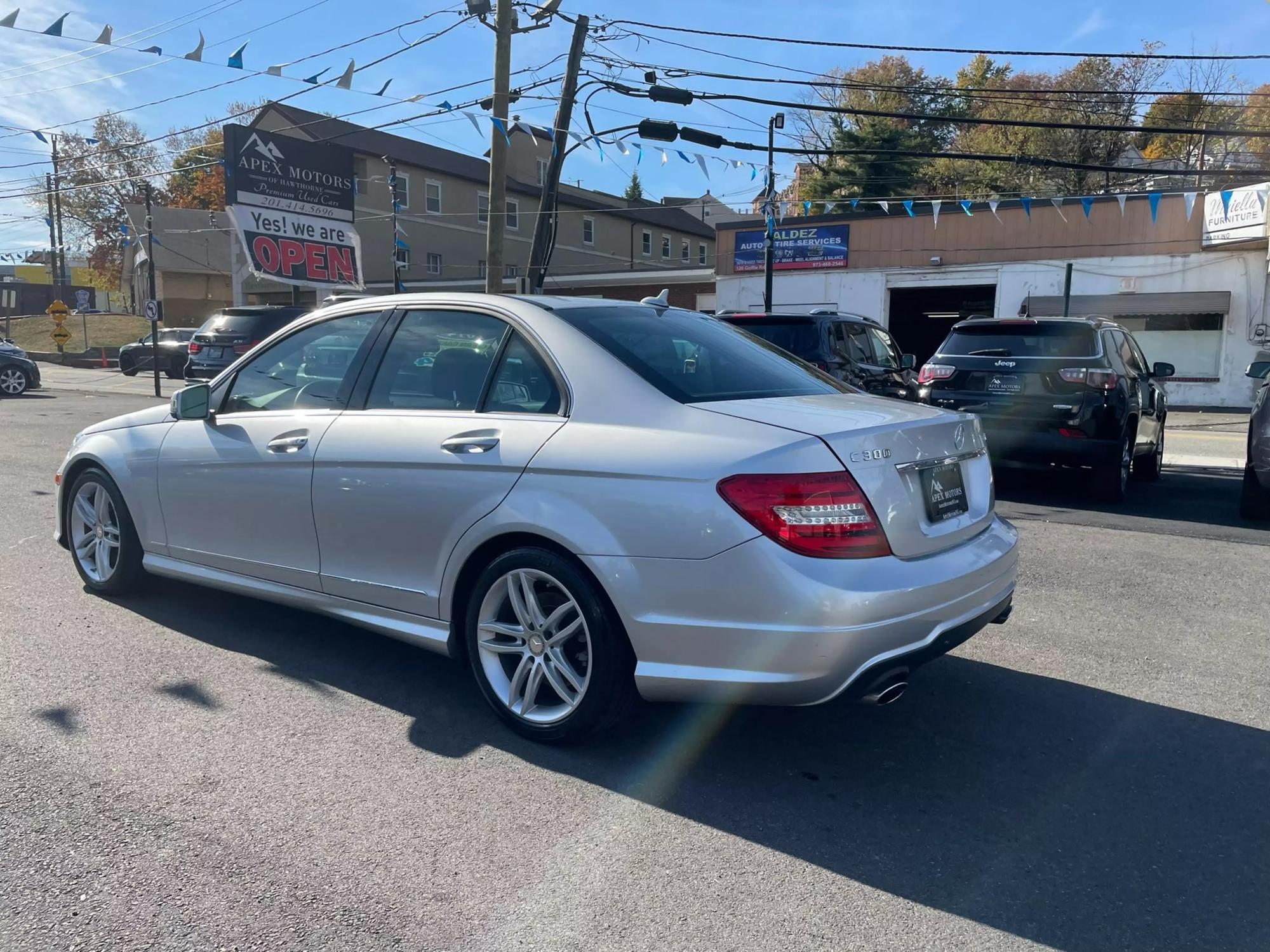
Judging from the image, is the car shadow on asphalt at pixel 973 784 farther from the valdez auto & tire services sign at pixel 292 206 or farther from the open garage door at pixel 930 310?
the open garage door at pixel 930 310

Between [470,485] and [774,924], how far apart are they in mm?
1800

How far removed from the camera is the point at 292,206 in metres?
17.6

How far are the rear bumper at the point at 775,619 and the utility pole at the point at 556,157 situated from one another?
575 inches

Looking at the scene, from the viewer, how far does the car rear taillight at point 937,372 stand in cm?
910

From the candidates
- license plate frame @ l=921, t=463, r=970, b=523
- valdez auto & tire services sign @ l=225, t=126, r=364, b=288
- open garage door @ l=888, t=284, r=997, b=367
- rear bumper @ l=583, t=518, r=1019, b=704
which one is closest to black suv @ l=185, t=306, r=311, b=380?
valdez auto & tire services sign @ l=225, t=126, r=364, b=288

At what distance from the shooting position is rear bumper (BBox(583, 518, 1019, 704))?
290 centimetres

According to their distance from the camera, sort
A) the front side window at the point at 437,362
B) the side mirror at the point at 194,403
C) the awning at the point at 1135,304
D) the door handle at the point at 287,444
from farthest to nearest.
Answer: the awning at the point at 1135,304, the side mirror at the point at 194,403, the door handle at the point at 287,444, the front side window at the point at 437,362

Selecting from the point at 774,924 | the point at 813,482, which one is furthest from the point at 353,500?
the point at 774,924

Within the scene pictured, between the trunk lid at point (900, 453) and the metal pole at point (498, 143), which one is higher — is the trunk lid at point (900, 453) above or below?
below

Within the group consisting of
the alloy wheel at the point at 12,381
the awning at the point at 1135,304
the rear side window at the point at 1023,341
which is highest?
the awning at the point at 1135,304

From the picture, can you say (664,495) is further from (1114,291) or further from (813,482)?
(1114,291)

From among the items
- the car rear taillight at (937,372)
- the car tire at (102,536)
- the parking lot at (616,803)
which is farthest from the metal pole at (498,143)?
the parking lot at (616,803)

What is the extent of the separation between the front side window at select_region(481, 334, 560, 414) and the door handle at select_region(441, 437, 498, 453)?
0.15 metres

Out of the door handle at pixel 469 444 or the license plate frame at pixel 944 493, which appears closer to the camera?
the license plate frame at pixel 944 493
